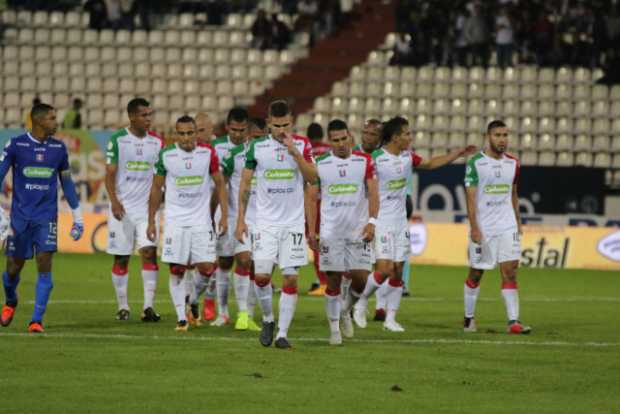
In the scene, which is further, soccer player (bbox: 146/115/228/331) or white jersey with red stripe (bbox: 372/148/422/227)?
white jersey with red stripe (bbox: 372/148/422/227)

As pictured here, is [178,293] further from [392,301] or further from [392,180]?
[392,180]

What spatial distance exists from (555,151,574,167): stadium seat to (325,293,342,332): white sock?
21.0 meters

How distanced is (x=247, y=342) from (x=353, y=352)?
4.24 feet

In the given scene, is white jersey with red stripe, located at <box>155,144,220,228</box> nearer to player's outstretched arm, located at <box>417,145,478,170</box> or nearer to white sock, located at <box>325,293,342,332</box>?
white sock, located at <box>325,293,342,332</box>

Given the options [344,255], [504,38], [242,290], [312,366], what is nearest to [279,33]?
[504,38]

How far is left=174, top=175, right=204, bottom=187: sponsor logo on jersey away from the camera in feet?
51.0

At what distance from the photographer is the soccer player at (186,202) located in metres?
15.5

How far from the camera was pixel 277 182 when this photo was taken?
14156 mm

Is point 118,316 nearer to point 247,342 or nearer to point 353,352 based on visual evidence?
point 247,342

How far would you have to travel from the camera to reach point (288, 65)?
37.5m

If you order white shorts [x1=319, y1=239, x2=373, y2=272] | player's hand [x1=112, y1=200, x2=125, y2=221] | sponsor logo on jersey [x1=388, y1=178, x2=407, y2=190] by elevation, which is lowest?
white shorts [x1=319, y1=239, x2=373, y2=272]

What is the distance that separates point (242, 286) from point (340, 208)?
2300 millimetres

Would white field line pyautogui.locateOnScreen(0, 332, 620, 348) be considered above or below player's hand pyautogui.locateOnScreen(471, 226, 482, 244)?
below

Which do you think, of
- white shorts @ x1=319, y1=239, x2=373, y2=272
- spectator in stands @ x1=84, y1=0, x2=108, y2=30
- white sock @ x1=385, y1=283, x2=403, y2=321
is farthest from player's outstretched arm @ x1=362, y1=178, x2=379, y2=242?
spectator in stands @ x1=84, y1=0, x2=108, y2=30
